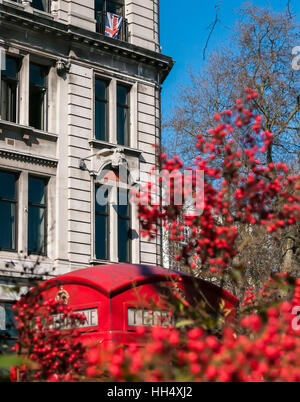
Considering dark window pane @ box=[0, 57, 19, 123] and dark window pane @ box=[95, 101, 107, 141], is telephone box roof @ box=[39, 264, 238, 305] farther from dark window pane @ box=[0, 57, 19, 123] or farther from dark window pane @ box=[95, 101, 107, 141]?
dark window pane @ box=[95, 101, 107, 141]

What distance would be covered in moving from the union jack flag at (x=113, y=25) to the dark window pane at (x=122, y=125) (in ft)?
8.75

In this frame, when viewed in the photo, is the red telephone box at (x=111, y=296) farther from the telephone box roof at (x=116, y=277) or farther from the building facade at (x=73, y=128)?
the building facade at (x=73, y=128)

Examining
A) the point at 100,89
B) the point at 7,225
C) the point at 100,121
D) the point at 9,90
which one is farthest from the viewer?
the point at 100,89

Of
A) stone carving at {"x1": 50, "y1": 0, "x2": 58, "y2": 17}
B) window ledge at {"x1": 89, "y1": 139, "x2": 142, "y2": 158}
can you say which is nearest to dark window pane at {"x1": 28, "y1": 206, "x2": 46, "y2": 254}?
window ledge at {"x1": 89, "y1": 139, "x2": 142, "y2": 158}

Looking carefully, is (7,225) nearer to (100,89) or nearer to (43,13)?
(100,89)

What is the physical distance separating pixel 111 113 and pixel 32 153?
3996 mm

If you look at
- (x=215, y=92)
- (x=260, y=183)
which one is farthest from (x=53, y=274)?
(x=260, y=183)

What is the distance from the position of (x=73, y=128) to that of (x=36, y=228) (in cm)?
366

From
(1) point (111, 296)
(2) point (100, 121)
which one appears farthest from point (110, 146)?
(1) point (111, 296)

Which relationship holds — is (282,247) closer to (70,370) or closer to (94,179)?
(94,179)

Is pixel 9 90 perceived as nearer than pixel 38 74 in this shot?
Yes

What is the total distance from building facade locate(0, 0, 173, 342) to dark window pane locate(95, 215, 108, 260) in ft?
0.12

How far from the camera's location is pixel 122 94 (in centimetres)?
2669

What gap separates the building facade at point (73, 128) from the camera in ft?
74.2
